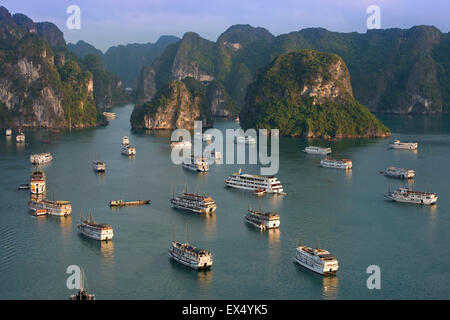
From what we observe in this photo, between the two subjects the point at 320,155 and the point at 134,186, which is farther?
the point at 320,155

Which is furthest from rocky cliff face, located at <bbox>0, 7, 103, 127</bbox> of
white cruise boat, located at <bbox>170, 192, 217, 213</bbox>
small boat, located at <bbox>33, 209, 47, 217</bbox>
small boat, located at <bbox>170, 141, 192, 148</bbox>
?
white cruise boat, located at <bbox>170, 192, 217, 213</bbox>

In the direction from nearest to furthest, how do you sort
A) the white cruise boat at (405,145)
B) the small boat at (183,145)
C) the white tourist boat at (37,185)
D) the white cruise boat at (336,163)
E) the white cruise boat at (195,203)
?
the white cruise boat at (195,203)
the white tourist boat at (37,185)
the white cruise boat at (336,163)
the white cruise boat at (405,145)
the small boat at (183,145)

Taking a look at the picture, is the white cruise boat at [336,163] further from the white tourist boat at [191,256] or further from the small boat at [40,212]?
the white tourist boat at [191,256]

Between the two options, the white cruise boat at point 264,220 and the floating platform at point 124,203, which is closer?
the white cruise boat at point 264,220

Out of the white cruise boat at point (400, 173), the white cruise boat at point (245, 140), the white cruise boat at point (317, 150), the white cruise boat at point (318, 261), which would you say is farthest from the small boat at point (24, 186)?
the white cruise boat at point (245, 140)

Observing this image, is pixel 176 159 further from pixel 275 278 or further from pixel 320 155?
pixel 275 278
